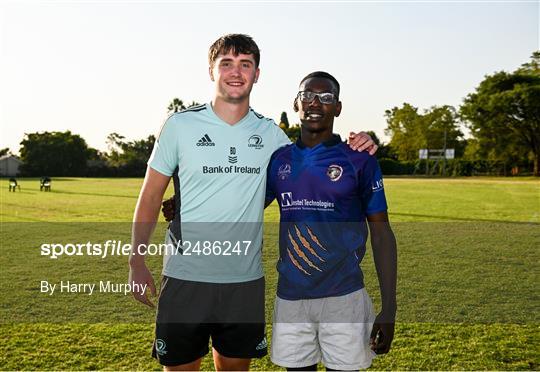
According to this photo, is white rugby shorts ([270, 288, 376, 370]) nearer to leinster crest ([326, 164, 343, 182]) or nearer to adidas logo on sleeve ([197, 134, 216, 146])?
leinster crest ([326, 164, 343, 182])

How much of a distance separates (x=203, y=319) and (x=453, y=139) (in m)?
101

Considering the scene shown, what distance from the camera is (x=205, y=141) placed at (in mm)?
3469

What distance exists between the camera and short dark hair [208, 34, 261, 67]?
3.54 m

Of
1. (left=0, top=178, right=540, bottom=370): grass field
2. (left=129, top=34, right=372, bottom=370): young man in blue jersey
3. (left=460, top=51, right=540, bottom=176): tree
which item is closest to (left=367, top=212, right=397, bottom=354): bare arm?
(left=129, top=34, right=372, bottom=370): young man in blue jersey

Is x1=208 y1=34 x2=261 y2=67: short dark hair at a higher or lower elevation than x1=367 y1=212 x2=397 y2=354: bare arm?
higher

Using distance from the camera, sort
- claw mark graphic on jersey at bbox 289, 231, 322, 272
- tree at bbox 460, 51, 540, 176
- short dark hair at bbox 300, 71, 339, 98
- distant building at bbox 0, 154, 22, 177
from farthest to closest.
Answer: distant building at bbox 0, 154, 22, 177
tree at bbox 460, 51, 540, 176
short dark hair at bbox 300, 71, 339, 98
claw mark graphic on jersey at bbox 289, 231, 322, 272

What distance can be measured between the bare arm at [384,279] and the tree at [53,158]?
285ft

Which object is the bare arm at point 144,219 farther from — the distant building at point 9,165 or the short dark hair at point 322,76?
the distant building at point 9,165

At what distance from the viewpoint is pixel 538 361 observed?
Answer: 17.2 feet

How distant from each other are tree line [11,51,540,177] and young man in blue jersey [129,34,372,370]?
5705cm

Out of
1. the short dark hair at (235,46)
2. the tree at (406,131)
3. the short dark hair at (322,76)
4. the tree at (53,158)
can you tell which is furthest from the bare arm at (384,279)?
the tree at (406,131)

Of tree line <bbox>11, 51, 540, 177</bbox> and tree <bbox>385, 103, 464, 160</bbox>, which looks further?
tree <bbox>385, 103, 464, 160</bbox>

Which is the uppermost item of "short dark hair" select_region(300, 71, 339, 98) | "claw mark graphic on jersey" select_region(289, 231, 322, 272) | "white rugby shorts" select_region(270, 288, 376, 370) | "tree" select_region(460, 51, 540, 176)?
"tree" select_region(460, 51, 540, 176)

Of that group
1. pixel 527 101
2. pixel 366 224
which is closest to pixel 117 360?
pixel 366 224
